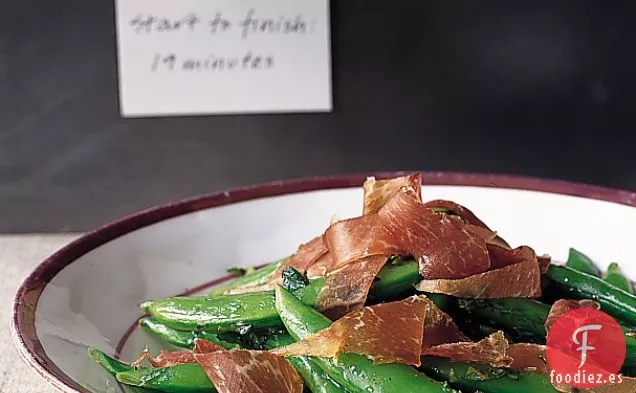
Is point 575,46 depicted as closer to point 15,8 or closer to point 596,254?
point 596,254

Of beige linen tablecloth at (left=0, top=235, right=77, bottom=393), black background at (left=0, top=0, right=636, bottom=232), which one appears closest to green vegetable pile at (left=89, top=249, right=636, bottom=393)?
beige linen tablecloth at (left=0, top=235, right=77, bottom=393)

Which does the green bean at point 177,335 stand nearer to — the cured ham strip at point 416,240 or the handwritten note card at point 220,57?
the cured ham strip at point 416,240

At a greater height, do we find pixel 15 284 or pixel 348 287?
pixel 348 287

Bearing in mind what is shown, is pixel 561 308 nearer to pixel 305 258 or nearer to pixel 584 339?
pixel 584 339

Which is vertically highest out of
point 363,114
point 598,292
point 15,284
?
point 363,114

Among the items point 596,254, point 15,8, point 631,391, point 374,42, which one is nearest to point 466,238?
point 631,391

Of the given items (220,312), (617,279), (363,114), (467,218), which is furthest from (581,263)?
(363,114)

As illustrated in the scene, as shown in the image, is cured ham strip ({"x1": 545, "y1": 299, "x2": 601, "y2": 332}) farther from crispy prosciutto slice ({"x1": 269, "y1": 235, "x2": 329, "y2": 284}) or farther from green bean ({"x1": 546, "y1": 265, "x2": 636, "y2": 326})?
crispy prosciutto slice ({"x1": 269, "y1": 235, "x2": 329, "y2": 284})
